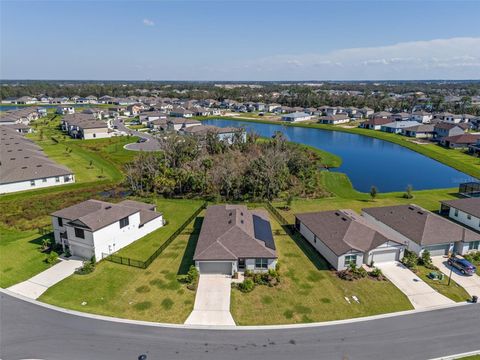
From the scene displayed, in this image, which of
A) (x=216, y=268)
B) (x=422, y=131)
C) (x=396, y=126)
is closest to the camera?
(x=216, y=268)

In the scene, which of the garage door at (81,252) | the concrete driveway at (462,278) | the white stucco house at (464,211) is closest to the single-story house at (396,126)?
the white stucco house at (464,211)

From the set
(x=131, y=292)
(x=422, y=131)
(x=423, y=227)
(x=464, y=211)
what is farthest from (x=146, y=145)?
(x=422, y=131)

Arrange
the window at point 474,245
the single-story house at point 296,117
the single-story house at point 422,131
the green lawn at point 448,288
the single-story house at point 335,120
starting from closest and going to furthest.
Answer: the green lawn at point 448,288 → the window at point 474,245 → the single-story house at point 422,131 → the single-story house at point 335,120 → the single-story house at point 296,117

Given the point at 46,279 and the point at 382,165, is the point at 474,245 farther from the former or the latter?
the point at 382,165

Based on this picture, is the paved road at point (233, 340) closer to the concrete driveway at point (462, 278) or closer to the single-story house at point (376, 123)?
the concrete driveway at point (462, 278)

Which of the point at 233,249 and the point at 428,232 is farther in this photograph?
the point at 428,232

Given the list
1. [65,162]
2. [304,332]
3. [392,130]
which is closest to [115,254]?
[304,332]

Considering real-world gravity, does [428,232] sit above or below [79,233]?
below

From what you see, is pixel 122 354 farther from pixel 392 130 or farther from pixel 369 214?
pixel 392 130

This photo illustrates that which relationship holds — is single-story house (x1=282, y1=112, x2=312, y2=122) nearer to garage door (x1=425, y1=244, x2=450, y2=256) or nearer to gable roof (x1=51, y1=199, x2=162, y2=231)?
garage door (x1=425, y1=244, x2=450, y2=256)
